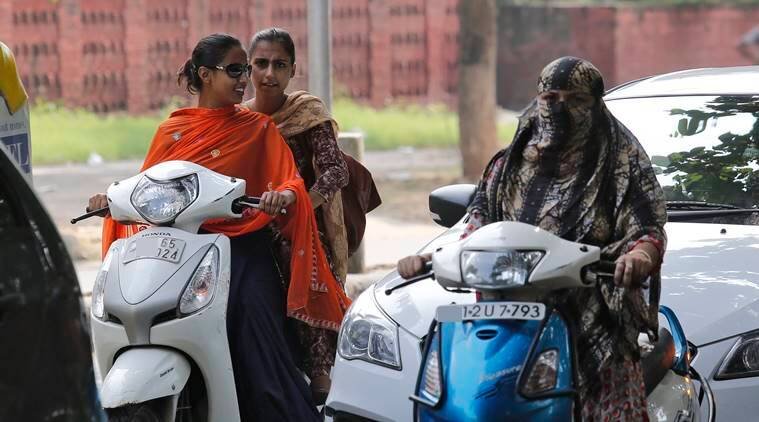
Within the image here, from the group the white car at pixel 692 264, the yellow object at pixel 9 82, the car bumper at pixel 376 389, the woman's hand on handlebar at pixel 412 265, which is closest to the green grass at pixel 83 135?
the yellow object at pixel 9 82

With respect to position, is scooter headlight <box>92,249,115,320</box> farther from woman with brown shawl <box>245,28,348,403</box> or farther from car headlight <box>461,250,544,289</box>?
car headlight <box>461,250,544,289</box>

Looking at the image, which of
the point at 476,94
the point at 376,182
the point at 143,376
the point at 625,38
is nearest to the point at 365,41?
the point at 625,38

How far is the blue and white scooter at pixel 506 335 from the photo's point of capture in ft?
12.2

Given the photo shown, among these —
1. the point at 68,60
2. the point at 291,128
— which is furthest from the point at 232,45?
the point at 68,60

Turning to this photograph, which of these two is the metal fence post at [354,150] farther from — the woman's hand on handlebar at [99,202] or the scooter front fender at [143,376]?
the scooter front fender at [143,376]

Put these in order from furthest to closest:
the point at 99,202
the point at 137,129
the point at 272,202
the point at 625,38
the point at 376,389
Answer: the point at 625,38 → the point at 137,129 → the point at 99,202 → the point at 272,202 → the point at 376,389

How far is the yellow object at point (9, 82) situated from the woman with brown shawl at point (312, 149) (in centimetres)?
108

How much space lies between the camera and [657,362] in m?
4.27

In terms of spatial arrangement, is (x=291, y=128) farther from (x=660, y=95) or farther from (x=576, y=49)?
(x=576, y=49)

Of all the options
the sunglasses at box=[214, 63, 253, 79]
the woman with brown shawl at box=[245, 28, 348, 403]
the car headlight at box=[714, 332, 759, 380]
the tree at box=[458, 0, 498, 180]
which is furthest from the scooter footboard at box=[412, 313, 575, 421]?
the tree at box=[458, 0, 498, 180]

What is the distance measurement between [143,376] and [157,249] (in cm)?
46

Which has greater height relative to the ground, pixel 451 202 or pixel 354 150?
pixel 451 202

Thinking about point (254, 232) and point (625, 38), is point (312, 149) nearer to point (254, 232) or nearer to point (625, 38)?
point (254, 232)

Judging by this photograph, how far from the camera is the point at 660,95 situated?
246 inches
